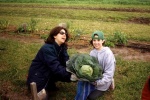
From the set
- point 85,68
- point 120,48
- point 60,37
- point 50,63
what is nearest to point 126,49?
Answer: point 120,48

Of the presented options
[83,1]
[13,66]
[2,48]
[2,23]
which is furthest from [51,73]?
[83,1]

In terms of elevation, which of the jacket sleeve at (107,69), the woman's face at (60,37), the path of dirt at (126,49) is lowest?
the path of dirt at (126,49)

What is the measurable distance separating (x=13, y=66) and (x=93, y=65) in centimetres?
307

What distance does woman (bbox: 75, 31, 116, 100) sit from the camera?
12.2 feet

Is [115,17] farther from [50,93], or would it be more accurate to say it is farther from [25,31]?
[50,93]

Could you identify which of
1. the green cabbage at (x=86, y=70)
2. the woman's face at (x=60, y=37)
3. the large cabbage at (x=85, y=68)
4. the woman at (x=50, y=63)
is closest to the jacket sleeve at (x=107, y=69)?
the large cabbage at (x=85, y=68)

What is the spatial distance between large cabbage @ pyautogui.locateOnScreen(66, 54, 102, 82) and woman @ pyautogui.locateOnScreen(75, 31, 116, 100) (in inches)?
7.7

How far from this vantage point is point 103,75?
3734 millimetres

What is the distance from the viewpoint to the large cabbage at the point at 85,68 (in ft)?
Answer: 11.3

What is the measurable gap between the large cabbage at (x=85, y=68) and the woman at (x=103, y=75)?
20cm

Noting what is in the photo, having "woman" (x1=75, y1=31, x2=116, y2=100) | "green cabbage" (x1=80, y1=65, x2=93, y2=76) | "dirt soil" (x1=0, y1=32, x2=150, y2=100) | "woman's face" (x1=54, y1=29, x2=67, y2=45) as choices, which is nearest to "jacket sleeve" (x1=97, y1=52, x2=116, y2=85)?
"woman" (x1=75, y1=31, x2=116, y2=100)

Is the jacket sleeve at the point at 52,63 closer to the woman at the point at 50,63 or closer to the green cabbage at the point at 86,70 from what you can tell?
the woman at the point at 50,63

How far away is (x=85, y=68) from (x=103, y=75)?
471mm

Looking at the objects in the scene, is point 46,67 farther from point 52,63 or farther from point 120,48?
point 120,48
